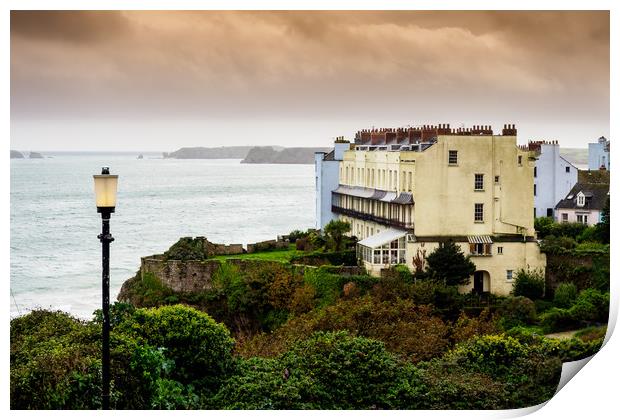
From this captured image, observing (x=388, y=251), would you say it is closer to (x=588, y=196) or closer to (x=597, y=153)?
(x=588, y=196)

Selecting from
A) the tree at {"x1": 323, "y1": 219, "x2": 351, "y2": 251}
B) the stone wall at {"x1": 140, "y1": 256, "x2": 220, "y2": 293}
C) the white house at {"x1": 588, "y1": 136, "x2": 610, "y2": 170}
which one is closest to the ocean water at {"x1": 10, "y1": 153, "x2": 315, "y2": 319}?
the stone wall at {"x1": 140, "y1": 256, "x2": 220, "y2": 293}

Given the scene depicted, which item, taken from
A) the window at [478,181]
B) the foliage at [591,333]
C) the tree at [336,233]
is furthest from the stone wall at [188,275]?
the foliage at [591,333]

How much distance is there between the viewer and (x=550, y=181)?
35.2 m

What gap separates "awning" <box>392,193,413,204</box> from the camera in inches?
1018

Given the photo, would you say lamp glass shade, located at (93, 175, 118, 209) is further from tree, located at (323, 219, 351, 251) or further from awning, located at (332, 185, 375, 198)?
awning, located at (332, 185, 375, 198)

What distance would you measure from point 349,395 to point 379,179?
14.9 meters

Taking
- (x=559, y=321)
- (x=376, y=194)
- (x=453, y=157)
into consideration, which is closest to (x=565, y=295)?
(x=559, y=321)

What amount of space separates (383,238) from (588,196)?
10.3 metres

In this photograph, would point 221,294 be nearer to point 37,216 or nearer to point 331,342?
point 331,342

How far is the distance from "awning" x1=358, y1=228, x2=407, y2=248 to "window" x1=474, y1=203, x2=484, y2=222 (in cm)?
177

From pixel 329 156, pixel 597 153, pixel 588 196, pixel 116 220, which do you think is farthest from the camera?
pixel 116 220
